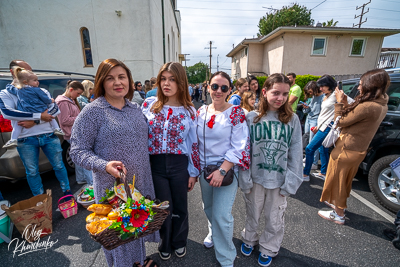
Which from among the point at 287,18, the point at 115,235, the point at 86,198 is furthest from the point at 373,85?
the point at 287,18

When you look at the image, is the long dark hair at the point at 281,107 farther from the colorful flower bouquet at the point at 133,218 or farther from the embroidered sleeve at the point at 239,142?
the colorful flower bouquet at the point at 133,218

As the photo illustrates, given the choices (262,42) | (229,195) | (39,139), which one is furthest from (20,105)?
(262,42)

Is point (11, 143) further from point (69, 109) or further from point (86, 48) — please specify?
point (86, 48)

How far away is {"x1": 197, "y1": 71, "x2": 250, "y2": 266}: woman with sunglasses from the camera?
169cm

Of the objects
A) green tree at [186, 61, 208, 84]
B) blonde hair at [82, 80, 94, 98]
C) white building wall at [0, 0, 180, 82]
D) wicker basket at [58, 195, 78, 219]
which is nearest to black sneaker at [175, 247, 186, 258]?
wicker basket at [58, 195, 78, 219]

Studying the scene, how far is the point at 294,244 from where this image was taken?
2.24m

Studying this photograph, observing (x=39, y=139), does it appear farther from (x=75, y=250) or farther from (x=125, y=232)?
(x=125, y=232)

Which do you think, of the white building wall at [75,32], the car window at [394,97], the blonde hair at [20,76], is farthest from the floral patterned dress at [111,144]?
the white building wall at [75,32]

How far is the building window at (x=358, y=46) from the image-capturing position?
610 inches

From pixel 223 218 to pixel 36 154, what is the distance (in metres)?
2.70

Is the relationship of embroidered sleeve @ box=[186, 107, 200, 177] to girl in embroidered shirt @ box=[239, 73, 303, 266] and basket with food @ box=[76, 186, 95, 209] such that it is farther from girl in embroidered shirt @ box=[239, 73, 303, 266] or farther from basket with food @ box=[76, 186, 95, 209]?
basket with food @ box=[76, 186, 95, 209]

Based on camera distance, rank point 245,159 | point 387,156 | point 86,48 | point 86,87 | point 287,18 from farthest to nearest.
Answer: point 287,18
point 86,48
point 86,87
point 387,156
point 245,159

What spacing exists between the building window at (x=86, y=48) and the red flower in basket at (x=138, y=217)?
11803 mm

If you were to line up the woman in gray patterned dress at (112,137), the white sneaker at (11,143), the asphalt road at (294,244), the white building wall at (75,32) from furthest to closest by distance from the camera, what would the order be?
the white building wall at (75,32) → the white sneaker at (11,143) → the asphalt road at (294,244) → the woman in gray patterned dress at (112,137)
